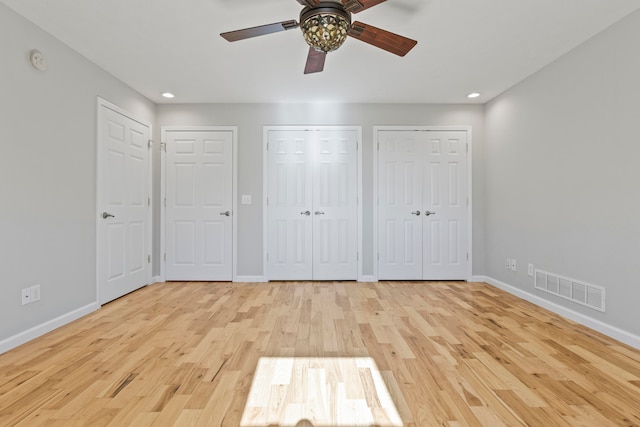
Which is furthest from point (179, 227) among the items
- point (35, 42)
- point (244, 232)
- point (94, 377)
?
point (94, 377)

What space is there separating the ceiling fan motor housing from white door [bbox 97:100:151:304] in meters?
2.60

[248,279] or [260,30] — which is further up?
[260,30]

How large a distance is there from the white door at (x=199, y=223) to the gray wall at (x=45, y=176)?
1.27 m

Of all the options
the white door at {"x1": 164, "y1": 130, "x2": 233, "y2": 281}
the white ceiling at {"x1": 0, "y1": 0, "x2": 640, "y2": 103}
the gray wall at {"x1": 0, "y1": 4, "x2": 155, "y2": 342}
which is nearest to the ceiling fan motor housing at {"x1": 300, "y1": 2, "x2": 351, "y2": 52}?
the white ceiling at {"x1": 0, "y1": 0, "x2": 640, "y2": 103}

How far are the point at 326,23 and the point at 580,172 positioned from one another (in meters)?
2.64

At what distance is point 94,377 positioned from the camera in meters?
1.91

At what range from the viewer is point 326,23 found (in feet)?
6.40

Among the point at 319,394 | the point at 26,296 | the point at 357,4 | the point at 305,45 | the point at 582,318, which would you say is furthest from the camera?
the point at 305,45

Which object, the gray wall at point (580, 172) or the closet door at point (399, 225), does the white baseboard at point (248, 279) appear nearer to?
the closet door at point (399, 225)

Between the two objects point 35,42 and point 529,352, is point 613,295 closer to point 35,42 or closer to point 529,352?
point 529,352

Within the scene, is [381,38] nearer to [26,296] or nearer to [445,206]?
[445,206]

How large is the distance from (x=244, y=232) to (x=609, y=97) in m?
4.11

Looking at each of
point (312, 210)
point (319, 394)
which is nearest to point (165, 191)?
point (312, 210)

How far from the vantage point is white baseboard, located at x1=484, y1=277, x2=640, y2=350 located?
2.43 metres
